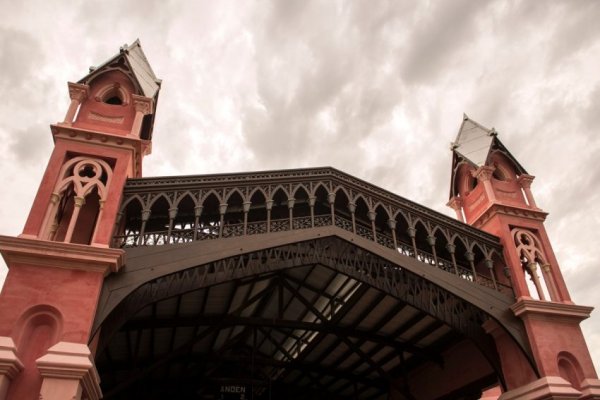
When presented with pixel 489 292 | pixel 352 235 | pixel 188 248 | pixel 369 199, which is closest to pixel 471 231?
pixel 489 292

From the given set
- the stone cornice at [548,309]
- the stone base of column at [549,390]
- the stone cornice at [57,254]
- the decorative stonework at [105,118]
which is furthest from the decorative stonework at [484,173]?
the stone cornice at [57,254]

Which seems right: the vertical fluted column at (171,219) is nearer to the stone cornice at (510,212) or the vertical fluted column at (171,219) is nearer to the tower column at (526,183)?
the stone cornice at (510,212)

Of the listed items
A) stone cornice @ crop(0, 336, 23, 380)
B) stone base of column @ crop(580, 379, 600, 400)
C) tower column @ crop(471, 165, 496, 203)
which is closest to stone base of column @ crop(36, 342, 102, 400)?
stone cornice @ crop(0, 336, 23, 380)

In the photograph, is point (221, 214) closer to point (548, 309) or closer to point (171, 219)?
point (171, 219)

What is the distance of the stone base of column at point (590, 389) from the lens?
1323cm

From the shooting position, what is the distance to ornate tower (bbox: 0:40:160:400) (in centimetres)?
947

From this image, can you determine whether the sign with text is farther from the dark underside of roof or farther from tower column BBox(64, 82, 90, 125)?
tower column BBox(64, 82, 90, 125)

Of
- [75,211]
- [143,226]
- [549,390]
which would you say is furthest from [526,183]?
[75,211]

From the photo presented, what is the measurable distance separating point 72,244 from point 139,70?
722 centimetres

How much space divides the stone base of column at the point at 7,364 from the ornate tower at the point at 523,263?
43.2ft

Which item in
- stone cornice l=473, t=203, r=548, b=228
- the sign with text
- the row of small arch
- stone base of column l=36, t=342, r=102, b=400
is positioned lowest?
stone base of column l=36, t=342, r=102, b=400

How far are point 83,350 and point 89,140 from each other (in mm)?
6107

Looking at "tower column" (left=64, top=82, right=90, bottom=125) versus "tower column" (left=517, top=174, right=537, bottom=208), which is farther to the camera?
"tower column" (left=517, top=174, right=537, bottom=208)

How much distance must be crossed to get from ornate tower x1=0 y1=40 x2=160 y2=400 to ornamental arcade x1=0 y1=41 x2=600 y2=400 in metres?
0.04
